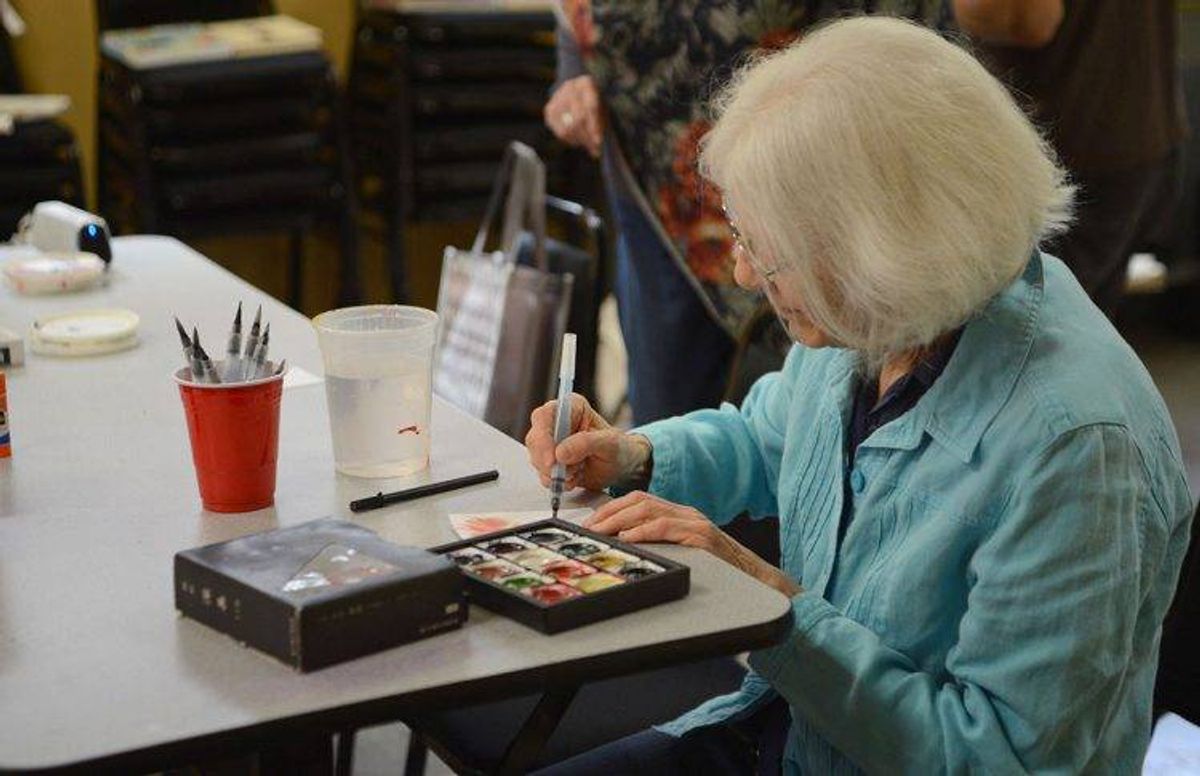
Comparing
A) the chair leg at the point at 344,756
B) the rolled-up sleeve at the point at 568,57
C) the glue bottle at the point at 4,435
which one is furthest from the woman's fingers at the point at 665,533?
the rolled-up sleeve at the point at 568,57

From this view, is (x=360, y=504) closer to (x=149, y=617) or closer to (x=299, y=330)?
(x=149, y=617)

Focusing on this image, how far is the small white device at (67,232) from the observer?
2.54 meters

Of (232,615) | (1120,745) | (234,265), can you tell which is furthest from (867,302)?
(234,265)

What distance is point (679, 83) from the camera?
275 centimetres

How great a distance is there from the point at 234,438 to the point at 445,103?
10.3 ft

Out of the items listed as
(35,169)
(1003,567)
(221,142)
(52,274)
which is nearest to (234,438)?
(1003,567)

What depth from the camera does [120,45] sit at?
4.19 m

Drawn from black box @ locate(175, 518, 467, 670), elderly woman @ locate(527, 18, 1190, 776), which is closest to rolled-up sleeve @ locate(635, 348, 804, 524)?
elderly woman @ locate(527, 18, 1190, 776)

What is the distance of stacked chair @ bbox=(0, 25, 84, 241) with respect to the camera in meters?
3.98

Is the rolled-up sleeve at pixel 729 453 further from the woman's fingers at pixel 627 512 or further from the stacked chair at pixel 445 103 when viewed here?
the stacked chair at pixel 445 103

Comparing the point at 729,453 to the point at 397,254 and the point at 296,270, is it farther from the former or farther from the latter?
the point at 296,270

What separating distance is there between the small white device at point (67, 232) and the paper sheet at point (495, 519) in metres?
1.25

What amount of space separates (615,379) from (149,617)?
3514 millimetres

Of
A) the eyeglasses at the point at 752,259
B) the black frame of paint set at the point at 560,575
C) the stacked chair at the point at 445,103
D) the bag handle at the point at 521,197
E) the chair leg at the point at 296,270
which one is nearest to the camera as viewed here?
the black frame of paint set at the point at 560,575
